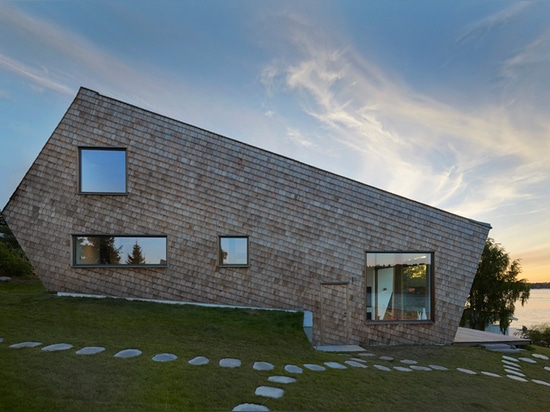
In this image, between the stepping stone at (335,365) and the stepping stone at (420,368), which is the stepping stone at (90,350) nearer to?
the stepping stone at (335,365)

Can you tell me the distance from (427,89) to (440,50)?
1.21 m

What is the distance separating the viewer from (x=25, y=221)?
8891 mm

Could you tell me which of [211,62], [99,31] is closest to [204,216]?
[211,62]

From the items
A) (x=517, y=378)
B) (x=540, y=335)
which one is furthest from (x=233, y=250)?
(x=540, y=335)

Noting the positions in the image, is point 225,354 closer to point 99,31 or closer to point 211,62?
point 211,62

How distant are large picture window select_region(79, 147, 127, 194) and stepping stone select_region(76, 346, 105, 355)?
193 inches

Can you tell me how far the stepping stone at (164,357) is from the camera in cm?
480

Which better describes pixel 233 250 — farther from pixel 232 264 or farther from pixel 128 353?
pixel 128 353

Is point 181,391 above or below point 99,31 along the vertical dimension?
below

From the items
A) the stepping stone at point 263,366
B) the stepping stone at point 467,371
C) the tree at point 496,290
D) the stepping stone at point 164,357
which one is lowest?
the tree at point 496,290

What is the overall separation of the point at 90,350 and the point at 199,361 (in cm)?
174

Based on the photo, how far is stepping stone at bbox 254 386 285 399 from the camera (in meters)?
3.91

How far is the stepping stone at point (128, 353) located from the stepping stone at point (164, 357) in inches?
13.1

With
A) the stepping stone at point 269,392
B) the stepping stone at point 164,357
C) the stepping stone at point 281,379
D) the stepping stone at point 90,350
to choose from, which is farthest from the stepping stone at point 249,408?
the stepping stone at point 90,350
